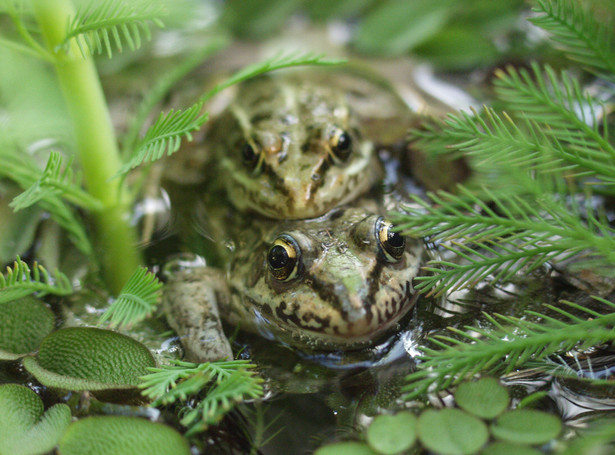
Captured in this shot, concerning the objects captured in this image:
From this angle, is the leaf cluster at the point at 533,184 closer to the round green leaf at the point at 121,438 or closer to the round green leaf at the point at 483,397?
the round green leaf at the point at 483,397

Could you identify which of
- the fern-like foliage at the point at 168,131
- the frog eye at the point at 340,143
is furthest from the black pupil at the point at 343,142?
the fern-like foliage at the point at 168,131

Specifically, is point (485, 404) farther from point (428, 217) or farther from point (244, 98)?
point (244, 98)

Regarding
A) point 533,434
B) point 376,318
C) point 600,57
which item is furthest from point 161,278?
point 600,57

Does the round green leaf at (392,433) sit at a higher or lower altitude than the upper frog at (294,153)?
lower

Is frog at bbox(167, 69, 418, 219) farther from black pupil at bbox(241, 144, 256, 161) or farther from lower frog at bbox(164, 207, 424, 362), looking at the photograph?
lower frog at bbox(164, 207, 424, 362)

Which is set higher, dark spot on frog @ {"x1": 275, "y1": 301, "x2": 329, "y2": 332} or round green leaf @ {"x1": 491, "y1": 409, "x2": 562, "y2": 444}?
dark spot on frog @ {"x1": 275, "y1": 301, "x2": 329, "y2": 332}

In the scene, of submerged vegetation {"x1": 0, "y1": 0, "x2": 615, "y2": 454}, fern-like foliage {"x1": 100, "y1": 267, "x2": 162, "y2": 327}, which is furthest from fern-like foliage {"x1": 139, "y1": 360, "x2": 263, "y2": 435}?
fern-like foliage {"x1": 100, "y1": 267, "x2": 162, "y2": 327}
